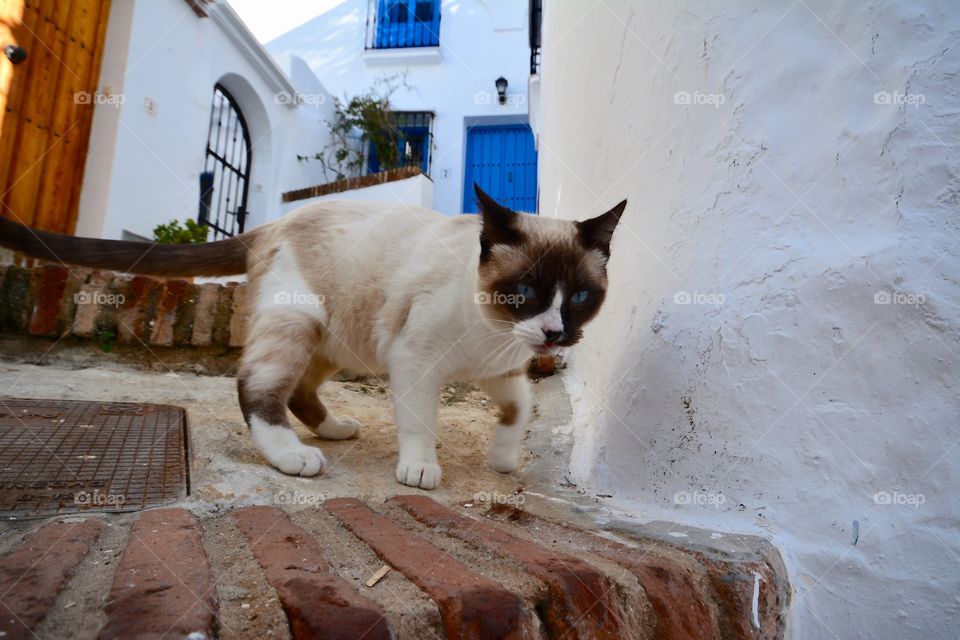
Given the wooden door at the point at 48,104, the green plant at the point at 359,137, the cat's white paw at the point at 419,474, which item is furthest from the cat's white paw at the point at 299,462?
the green plant at the point at 359,137

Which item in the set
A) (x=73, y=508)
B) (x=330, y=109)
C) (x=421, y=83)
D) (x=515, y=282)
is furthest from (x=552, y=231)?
(x=421, y=83)

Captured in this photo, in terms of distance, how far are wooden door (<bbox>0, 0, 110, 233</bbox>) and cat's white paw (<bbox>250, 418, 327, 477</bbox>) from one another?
12.8 feet

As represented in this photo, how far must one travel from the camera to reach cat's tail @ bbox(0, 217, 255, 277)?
2.12m

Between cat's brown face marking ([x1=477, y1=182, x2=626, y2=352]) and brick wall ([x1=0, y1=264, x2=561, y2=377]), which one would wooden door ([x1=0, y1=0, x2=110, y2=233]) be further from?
cat's brown face marking ([x1=477, y1=182, x2=626, y2=352])

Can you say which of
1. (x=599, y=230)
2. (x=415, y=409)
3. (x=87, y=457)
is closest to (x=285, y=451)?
(x=415, y=409)

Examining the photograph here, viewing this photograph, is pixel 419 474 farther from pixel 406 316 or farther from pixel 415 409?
pixel 406 316

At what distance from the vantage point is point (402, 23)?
Answer: 11359mm

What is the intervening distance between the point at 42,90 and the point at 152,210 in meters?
1.32

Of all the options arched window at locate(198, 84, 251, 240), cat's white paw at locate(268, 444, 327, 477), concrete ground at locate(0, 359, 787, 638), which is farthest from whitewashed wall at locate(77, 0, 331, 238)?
cat's white paw at locate(268, 444, 327, 477)

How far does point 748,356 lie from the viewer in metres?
1.48

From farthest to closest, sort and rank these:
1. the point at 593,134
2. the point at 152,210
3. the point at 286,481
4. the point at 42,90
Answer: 1. the point at 152,210
2. the point at 42,90
3. the point at 593,134
4. the point at 286,481

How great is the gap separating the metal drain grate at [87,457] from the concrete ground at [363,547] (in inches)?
3.2

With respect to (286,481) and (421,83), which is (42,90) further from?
(421,83)

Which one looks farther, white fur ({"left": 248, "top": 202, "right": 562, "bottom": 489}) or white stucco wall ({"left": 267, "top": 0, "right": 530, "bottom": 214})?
white stucco wall ({"left": 267, "top": 0, "right": 530, "bottom": 214})
